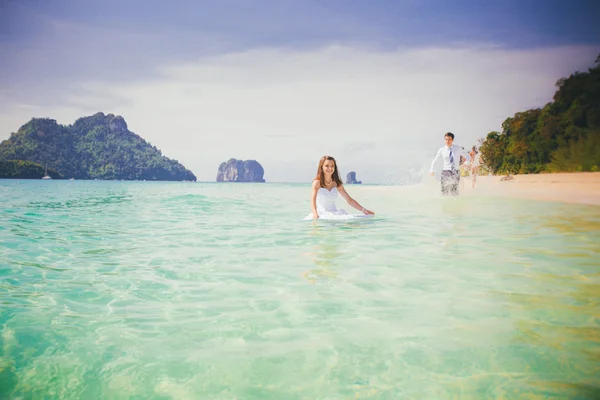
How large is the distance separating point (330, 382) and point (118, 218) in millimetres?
11694

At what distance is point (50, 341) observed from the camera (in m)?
3.25

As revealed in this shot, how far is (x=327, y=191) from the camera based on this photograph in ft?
35.3

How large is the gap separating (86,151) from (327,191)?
155343 mm

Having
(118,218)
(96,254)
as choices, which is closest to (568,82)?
(118,218)

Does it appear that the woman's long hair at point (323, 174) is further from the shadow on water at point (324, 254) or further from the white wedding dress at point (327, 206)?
the shadow on water at point (324, 254)

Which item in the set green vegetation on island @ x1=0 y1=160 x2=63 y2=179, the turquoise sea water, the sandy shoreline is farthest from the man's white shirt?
green vegetation on island @ x1=0 y1=160 x2=63 y2=179

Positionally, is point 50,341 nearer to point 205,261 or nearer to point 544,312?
point 205,261

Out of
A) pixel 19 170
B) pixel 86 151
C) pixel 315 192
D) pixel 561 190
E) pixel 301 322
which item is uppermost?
pixel 86 151

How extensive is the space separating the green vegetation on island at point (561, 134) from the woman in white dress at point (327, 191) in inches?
969

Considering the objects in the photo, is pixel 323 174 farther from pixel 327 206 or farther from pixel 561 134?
pixel 561 134

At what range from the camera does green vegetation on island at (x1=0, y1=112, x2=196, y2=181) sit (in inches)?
5148

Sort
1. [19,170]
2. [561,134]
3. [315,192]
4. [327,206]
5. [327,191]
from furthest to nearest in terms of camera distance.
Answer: [19,170], [561,134], [327,206], [327,191], [315,192]

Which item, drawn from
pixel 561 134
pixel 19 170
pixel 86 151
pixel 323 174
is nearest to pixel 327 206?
pixel 323 174

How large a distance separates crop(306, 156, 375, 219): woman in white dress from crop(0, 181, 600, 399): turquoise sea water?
3276mm
